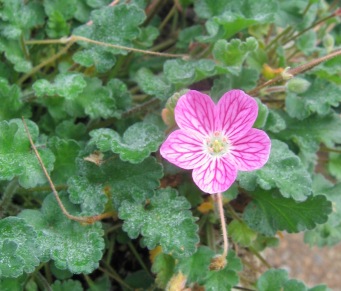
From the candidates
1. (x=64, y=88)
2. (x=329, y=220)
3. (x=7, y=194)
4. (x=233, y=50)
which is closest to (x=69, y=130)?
(x=64, y=88)

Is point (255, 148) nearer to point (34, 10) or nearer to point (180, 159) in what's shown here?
point (180, 159)

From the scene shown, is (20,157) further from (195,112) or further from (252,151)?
(252,151)

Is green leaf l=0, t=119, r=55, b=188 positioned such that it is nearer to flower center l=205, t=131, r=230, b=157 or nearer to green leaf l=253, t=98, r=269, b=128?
flower center l=205, t=131, r=230, b=157

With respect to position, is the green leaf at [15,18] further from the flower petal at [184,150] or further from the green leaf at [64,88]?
the flower petal at [184,150]

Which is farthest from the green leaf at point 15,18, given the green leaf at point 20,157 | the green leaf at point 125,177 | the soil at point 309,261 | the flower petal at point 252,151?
the soil at point 309,261

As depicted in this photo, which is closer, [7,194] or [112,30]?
[7,194]

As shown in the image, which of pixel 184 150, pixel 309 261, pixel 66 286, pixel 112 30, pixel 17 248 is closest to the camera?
pixel 17 248
